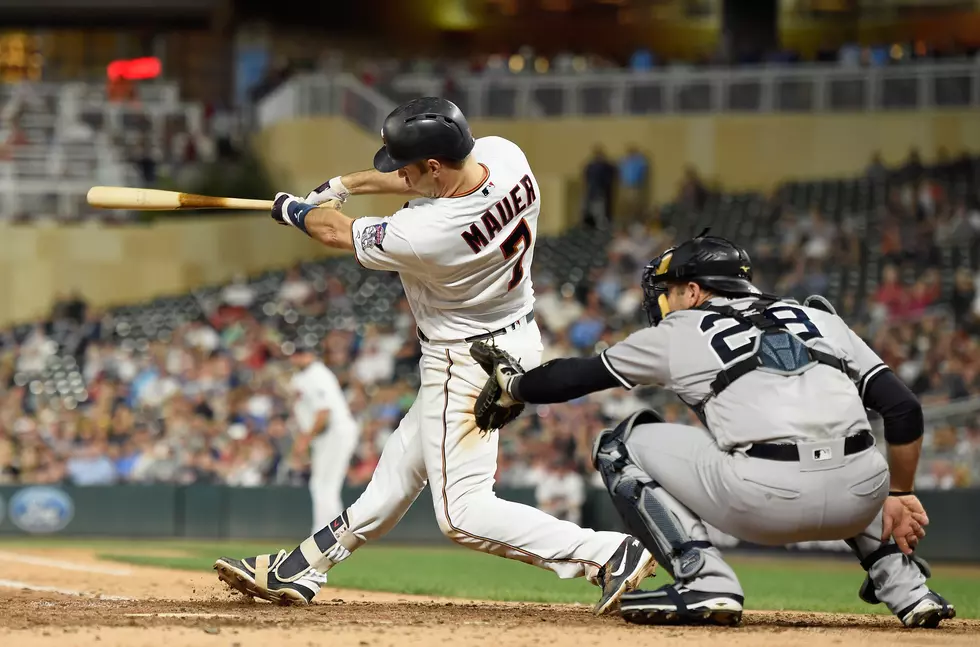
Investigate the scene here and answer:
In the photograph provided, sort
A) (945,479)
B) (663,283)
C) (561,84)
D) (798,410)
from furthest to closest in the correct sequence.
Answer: (561,84), (945,479), (663,283), (798,410)

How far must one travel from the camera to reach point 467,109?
71.6 ft

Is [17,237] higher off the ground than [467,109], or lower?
lower

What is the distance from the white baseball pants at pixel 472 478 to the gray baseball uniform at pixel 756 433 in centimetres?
58

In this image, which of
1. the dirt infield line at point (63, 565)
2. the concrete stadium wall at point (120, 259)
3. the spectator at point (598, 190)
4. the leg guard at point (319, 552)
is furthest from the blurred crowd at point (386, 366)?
the leg guard at point (319, 552)

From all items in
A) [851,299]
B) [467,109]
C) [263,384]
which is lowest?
[263,384]

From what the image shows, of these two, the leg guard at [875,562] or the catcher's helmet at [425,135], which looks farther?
the catcher's helmet at [425,135]

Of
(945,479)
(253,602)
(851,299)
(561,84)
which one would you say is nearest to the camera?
(253,602)

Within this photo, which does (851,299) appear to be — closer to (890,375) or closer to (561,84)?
(561,84)

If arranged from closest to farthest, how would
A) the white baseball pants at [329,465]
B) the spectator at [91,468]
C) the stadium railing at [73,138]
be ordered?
1. the white baseball pants at [329,465]
2. the spectator at [91,468]
3. the stadium railing at [73,138]

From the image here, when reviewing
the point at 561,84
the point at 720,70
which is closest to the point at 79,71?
the point at 561,84

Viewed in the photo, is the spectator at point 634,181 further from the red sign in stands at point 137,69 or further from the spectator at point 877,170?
the red sign in stands at point 137,69

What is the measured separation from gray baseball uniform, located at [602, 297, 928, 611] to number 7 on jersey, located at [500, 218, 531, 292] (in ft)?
2.48

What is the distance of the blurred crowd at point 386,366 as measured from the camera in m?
13.9

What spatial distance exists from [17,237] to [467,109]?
266 inches
